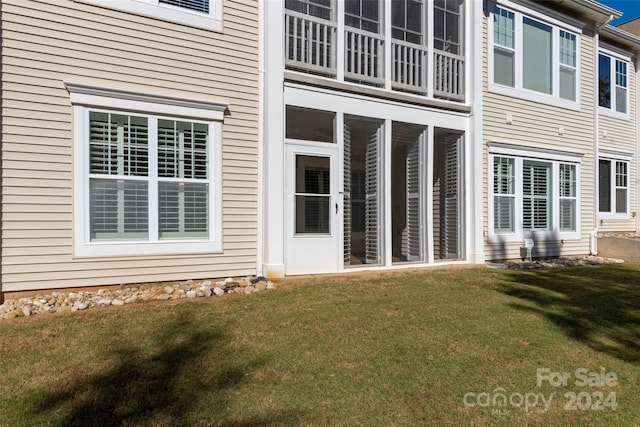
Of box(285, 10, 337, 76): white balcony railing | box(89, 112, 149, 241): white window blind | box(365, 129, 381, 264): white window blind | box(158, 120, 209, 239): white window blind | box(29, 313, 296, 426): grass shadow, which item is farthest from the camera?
box(365, 129, 381, 264): white window blind

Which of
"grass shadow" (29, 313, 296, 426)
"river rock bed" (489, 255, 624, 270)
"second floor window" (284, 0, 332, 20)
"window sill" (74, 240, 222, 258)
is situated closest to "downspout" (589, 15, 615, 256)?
"river rock bed" (489, 255, 624, 270)

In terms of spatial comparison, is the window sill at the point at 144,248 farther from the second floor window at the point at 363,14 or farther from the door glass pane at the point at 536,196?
the door glass pane at the point at 536,196

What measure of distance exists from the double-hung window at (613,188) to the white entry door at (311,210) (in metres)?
8.47

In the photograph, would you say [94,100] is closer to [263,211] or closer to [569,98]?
[263,211]

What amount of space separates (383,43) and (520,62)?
12.6ft

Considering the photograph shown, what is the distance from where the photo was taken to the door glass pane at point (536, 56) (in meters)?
8.95

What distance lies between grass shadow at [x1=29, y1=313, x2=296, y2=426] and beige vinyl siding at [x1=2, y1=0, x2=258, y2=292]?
2.13 meters

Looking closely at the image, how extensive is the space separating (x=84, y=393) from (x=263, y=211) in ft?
12.7

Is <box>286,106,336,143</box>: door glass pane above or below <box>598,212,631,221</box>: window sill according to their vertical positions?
above

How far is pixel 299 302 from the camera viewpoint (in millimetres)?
4898

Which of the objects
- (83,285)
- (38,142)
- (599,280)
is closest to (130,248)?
(83,285)

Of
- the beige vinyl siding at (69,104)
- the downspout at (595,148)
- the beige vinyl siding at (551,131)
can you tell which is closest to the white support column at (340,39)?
the beige vinyl siding at (69,104)

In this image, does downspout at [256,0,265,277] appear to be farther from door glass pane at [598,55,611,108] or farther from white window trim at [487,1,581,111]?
door glass pane at [598,55,611,108]

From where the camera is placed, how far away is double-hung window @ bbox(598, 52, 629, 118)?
10.8 meters
